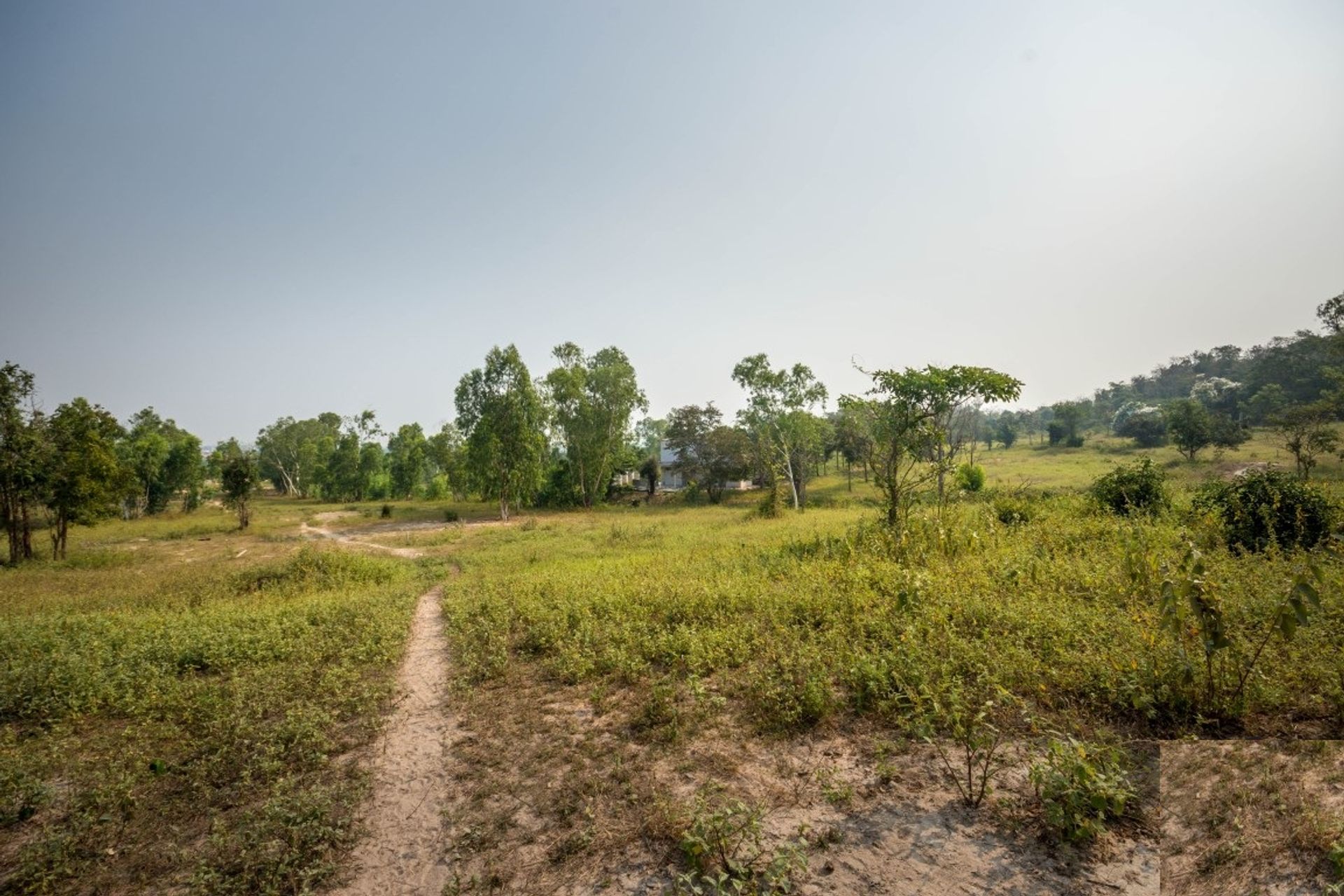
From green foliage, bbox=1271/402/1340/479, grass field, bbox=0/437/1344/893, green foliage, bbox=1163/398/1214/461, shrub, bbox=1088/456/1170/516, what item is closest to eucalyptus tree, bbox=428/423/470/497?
grass field, bbox=0/437/1344/893

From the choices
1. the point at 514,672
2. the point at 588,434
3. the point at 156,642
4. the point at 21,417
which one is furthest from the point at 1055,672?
the point at 588,434

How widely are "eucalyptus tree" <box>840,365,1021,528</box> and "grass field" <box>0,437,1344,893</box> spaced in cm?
215

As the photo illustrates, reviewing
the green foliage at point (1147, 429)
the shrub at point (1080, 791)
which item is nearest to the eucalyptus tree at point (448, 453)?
the shrub at point (1080, 791)

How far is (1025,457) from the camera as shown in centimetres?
5659

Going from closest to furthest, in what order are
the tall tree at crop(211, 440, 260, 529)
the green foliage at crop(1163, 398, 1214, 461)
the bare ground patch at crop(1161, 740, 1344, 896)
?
1. the bare ground patch at crop(1161, 740, 1344, 896)
2. the tall tree at crop(211, 440, 260, 529)
3. the green foliage at crop(1163, 398, 1214, 461)

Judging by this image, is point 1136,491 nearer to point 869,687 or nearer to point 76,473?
point 869,687

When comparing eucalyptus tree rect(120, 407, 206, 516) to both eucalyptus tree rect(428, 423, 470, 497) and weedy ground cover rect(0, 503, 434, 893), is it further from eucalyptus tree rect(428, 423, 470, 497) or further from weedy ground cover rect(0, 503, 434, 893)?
weedy ground cover rect(0, 503, 434, 893)

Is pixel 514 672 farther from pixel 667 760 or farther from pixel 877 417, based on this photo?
pixel 877 417

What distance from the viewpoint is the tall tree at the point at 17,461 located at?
61.8 feet

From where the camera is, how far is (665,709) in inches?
232

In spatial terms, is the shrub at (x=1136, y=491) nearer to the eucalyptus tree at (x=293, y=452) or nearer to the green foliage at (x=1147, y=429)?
the green foliage at (x=1147, y=429)

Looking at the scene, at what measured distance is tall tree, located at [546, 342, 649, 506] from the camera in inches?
1548

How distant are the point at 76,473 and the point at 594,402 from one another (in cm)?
2703

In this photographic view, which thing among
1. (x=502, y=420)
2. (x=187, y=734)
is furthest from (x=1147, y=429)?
(x=187, y=734)
